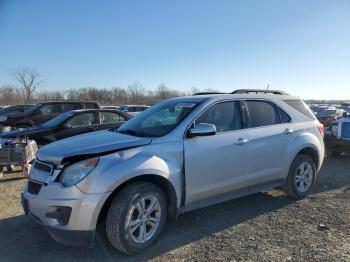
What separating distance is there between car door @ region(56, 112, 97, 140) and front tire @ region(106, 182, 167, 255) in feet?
19.9

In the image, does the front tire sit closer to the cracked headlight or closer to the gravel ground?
the gravel ground

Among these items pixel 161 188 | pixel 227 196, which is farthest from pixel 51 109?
pixel 161 188

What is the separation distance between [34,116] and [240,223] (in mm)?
12242

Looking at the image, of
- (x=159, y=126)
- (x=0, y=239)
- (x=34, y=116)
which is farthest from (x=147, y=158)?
(x=34, y=116)

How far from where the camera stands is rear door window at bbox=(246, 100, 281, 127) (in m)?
5.31

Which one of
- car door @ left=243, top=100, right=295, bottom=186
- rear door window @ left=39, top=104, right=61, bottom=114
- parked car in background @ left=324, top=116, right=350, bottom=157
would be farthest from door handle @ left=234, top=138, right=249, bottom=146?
rear door window @ left=39, top=104, right=61, bottom=114

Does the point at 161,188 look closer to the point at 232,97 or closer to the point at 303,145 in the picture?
the point at 232,97

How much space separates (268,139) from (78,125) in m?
6.19

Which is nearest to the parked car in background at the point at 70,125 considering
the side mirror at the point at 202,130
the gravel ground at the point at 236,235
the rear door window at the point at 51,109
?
the gravel ground at the point at 236,235

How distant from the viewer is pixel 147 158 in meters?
3.99

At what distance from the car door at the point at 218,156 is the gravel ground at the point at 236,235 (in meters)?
0.50

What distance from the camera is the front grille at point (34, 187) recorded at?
3.87 metres

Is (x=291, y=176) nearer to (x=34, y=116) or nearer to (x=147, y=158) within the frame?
(x=147, y=158)

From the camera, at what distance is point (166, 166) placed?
163 inches
